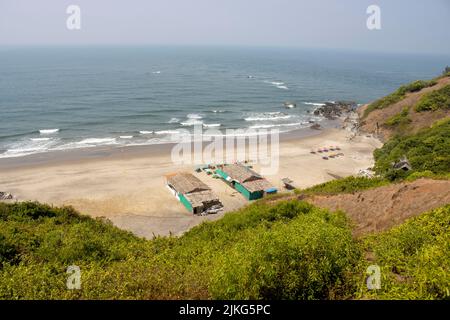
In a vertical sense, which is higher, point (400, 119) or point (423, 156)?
point (400, 119)

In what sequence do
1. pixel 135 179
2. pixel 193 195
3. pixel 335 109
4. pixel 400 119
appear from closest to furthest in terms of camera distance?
Result: pixel 193 195, pixel 135 179, pixel 400 119, pixel 335 109

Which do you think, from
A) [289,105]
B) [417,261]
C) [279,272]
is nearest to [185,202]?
[279,272]

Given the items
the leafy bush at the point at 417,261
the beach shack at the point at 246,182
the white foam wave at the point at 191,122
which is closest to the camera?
the leafy bush at the point at 417,261

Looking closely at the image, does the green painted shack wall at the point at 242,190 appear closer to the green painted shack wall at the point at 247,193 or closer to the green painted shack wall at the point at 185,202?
the green painted shack wall at the point at 247,193

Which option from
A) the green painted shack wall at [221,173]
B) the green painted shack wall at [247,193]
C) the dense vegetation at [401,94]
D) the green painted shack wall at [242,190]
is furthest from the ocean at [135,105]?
the green painted shack wall at [247,193]

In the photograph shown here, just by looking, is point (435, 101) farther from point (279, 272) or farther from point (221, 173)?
point (279, 272)

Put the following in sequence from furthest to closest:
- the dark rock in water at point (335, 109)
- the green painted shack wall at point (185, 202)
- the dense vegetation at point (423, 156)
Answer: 1. the dark rock in water at point (335, 109)
2. the green painted shack wall at point (185, 202)
3. the dense vegetation at point (423, 156)

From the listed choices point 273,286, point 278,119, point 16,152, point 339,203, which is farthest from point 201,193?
point 278,119
